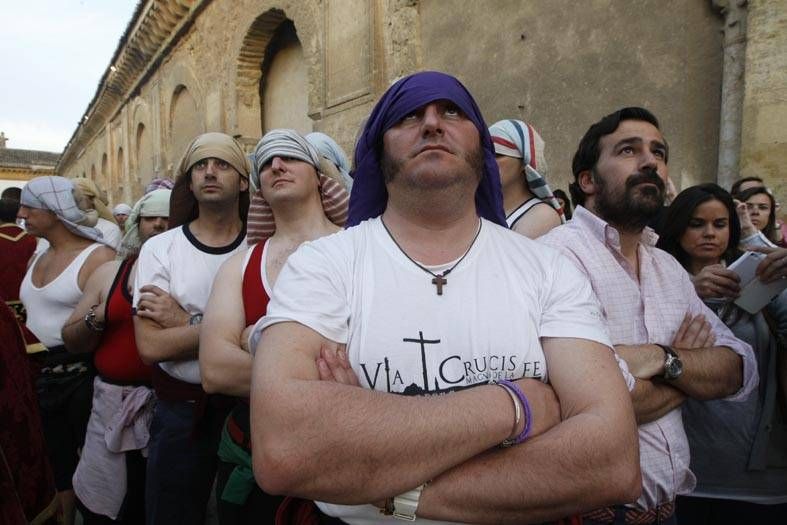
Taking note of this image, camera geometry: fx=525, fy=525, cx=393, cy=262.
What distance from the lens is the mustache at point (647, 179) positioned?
196 cm

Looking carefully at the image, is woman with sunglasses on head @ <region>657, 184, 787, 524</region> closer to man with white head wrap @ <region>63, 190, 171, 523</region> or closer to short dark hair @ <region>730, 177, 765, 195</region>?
short dark hair @ <region>730, 177, 765, 195</region>

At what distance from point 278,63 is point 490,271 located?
11.8m

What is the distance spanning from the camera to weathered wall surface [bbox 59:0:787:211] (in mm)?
4562

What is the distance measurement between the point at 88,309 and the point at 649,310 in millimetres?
2789

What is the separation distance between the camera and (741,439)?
2090 millimetres

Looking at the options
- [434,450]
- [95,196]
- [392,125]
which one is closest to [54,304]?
[95,196]

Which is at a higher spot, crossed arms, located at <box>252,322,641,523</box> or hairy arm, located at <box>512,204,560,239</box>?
hairy arm, located at <box>512,204,560,239</box>

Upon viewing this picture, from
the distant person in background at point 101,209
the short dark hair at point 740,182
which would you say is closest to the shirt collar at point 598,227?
the short dark hair at point 740,182

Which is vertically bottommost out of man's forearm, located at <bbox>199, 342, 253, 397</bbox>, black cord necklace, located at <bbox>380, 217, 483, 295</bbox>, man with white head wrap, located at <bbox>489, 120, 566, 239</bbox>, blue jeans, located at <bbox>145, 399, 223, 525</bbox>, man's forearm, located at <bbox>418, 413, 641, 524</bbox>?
blue jeans, located at <bbox>145, 399, 223, 525</bbox>

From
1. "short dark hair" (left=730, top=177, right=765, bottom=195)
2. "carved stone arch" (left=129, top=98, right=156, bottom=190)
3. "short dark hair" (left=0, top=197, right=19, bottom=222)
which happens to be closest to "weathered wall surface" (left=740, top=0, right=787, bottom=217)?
"short dark hair" (left=730, top=177, right=765, bottom=195)

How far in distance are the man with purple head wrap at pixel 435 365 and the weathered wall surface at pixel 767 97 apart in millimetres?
3590

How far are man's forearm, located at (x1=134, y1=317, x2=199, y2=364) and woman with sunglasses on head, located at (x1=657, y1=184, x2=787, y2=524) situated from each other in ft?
6.91

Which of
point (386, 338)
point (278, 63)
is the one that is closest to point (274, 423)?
point (386, 338)

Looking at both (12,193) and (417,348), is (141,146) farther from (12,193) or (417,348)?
(417,348)
